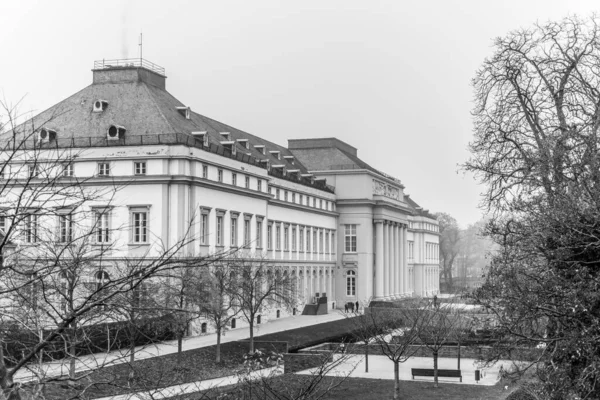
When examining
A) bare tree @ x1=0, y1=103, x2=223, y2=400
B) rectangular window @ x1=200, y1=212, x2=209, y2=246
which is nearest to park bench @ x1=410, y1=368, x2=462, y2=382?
rectangular window @ x1=200, y1=212, x2=209, y2=246

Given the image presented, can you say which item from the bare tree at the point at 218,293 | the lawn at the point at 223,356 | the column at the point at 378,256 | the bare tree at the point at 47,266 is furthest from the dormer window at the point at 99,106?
the column at the point at 378,256

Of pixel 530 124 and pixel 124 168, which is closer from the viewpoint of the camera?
pixel 530 124

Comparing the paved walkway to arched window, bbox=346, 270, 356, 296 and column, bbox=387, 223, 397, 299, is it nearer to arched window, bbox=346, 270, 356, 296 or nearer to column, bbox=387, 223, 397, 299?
arched window, bbox=346, 270, 356, 296

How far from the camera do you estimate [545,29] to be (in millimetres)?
27328

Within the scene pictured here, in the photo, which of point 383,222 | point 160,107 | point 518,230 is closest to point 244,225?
point 160,107

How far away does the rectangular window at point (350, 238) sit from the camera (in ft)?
279

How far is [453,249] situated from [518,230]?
143624 mm

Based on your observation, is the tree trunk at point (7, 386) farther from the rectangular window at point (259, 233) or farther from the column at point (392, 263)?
the column at point (392, 263)

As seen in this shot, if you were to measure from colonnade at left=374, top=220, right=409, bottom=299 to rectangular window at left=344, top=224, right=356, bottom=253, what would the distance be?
256 cm

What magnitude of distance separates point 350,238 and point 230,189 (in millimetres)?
32265

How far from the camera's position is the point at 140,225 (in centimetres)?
4881

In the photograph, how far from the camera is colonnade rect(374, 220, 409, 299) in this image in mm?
85875

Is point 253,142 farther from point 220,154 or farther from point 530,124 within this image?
point 530,124

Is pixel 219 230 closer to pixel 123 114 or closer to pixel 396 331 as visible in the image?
pixel 123 114
